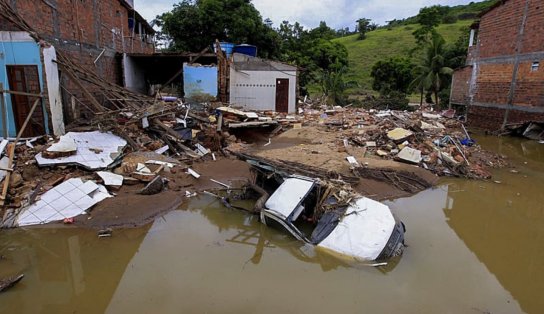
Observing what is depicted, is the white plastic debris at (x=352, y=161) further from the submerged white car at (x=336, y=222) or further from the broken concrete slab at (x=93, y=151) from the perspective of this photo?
the broken concrete slab at (x=93, y=151)

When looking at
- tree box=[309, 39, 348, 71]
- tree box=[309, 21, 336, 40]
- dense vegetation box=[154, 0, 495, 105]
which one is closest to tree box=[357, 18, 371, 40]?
tree box=[309, 21, 336, 40]

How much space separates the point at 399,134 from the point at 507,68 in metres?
8.20

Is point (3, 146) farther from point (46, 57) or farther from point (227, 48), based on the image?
point (227, 48)

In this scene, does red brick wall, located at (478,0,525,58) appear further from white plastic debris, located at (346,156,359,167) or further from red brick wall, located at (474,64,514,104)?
white plastic debris, located at (346,156,359,167)

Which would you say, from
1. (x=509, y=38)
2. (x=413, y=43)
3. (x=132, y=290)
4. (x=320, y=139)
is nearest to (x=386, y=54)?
(x=413, y=43)

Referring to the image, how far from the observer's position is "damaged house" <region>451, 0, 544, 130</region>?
585 inches

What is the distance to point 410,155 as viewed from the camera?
1105cm

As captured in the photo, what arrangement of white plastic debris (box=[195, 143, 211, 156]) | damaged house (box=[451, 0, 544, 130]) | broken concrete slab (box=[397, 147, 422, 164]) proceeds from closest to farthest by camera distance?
broken concrete slab (box=[397, 147, 422, 164]) → white plastic debris (box=[195, 143, 211, 156]) → damaged house (box=[451, 0, 544, 130])

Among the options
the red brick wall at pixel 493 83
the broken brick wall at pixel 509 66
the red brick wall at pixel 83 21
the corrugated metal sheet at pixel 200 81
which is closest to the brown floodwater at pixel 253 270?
the red brick wall at pixel 83 21

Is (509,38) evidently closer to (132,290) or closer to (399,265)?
(399,265)

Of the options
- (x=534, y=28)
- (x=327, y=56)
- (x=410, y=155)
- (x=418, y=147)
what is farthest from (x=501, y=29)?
(x=327, y=56)

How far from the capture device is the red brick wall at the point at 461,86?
1997cm

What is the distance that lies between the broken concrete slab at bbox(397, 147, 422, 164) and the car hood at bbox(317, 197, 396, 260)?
525 centimetres

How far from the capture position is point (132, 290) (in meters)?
4.88
